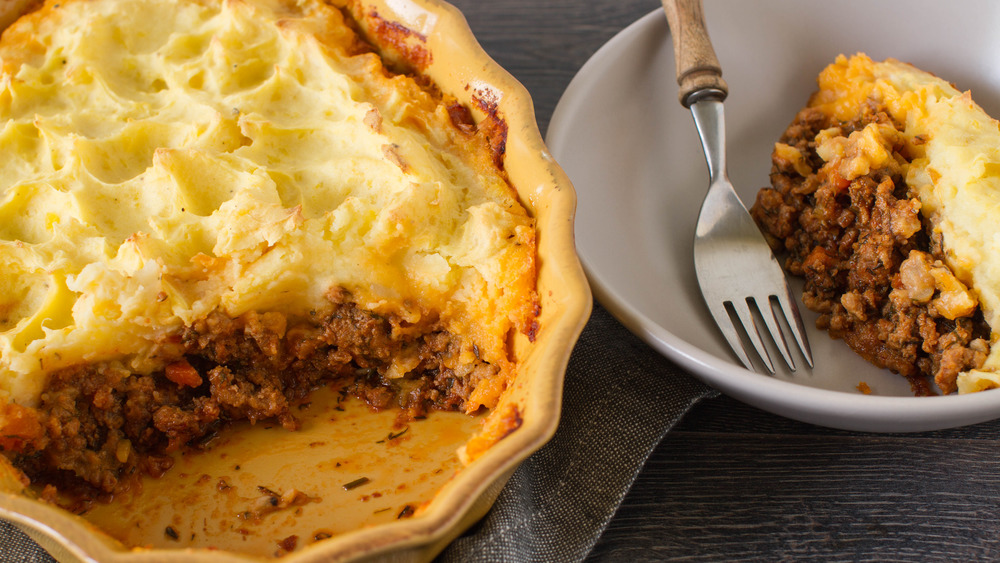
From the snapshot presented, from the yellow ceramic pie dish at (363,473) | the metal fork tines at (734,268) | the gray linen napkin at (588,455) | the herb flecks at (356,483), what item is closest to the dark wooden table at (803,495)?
the gray linen napkin at (588,455)

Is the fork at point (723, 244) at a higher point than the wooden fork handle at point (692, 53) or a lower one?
lower

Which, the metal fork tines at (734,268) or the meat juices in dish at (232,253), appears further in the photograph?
the metal fork tines at (734,268)

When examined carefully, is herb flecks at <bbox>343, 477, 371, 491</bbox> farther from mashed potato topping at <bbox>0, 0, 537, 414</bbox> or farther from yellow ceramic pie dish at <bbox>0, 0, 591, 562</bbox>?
mashed potato topping at <bbox>0, 0, 537, 414</bbox>

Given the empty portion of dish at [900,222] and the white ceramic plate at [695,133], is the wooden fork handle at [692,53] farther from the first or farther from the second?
the empty portion of dish at [900,222]

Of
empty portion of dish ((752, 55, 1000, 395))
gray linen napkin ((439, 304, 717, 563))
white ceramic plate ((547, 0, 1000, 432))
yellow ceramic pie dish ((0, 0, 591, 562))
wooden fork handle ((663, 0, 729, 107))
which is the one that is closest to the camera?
yellow ceramic pie dish ((0, 0, 591, 562))

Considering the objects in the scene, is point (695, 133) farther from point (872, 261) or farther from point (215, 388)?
point (215, 388)

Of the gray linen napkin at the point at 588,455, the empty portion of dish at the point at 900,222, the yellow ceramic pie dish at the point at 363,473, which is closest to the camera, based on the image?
the yellow ceramic pie dish at the point at 363,473

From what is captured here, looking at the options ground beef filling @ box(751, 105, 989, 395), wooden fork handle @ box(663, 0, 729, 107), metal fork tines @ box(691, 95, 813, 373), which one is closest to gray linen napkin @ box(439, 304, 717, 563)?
metal fork tines @ box(691, 95, 813, 373)
